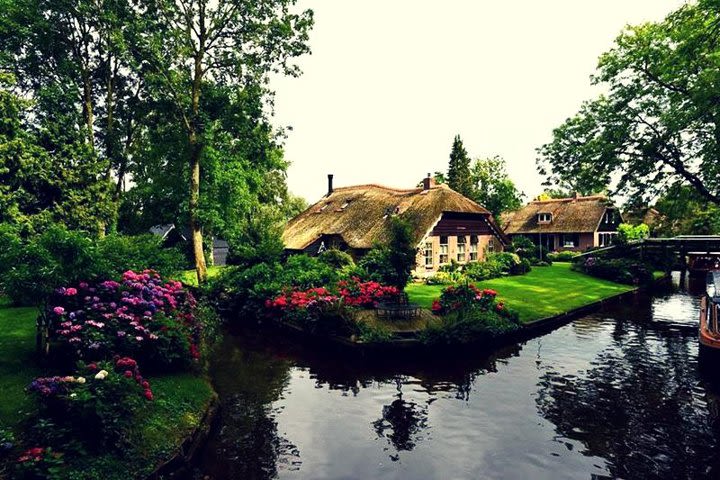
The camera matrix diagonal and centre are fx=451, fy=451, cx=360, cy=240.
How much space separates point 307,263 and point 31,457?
19268 millimetres

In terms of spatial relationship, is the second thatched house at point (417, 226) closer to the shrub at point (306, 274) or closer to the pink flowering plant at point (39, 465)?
the shrub at point (306, 274)

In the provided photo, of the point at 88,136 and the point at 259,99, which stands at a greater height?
the point at 259,99

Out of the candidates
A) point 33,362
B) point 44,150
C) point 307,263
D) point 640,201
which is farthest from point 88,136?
point 640,201

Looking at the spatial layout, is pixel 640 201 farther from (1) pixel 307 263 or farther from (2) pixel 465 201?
(1) pixel 307 263

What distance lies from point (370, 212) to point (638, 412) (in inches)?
1076

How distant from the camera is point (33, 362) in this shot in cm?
1111

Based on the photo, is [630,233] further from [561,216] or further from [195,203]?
[195,203]

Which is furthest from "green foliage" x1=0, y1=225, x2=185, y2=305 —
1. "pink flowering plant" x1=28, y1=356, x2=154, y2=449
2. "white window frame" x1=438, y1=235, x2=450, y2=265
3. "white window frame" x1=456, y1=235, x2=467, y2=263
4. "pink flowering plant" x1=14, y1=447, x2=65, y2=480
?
"white window frame" x1=456, y1=235, x2=467, y2=263

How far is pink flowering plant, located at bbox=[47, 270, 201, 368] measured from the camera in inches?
403

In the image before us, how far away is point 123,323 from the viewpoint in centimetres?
1073

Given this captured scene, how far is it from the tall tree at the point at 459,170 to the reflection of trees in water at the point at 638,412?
4335cm

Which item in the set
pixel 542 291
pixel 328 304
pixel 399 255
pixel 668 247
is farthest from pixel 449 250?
pixel 668 247

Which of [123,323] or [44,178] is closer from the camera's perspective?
[123,323]

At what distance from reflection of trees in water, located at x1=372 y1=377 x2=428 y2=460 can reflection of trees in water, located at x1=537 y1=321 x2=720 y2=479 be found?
320 cm
